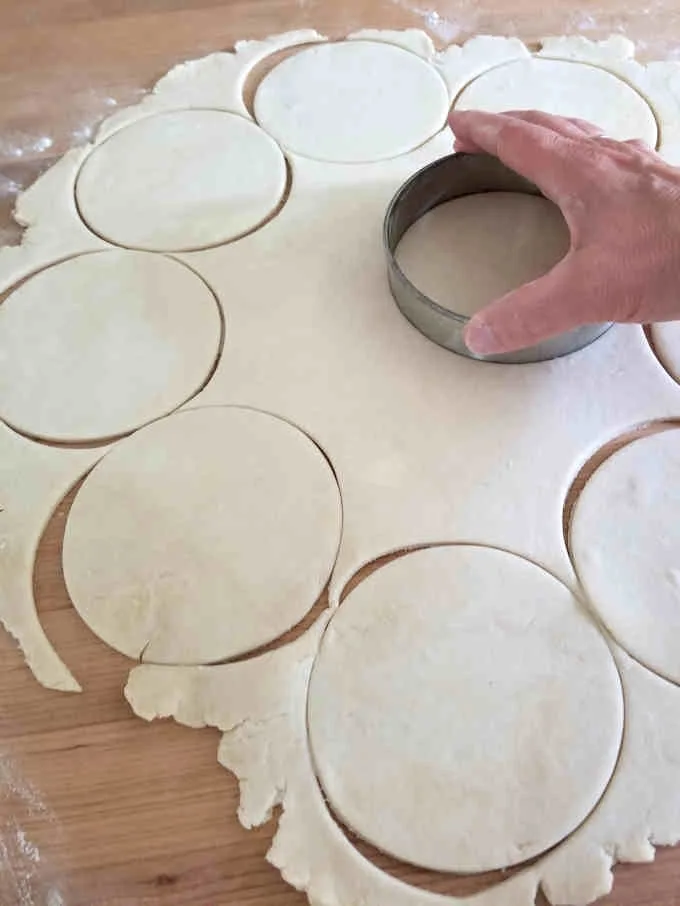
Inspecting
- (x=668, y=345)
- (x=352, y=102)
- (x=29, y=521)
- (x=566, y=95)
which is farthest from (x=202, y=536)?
(x=566, y=95)

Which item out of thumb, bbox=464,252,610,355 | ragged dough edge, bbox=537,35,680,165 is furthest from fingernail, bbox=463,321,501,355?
ragged dough edge, bbox=537,35,680,165

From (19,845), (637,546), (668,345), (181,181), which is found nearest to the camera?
(19,845)

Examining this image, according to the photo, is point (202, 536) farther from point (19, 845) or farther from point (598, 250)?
point (598, 250)

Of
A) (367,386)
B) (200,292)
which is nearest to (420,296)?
(367,386)

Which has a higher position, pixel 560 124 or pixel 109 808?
pixel 560 124

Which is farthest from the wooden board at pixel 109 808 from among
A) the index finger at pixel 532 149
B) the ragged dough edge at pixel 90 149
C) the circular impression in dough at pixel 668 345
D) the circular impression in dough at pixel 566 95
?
the circular impression in dough at pixel 566 95

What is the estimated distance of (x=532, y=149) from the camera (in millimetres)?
890

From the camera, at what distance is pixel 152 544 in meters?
Result: 0.84

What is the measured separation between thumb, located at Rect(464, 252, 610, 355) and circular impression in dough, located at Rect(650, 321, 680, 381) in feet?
0.55

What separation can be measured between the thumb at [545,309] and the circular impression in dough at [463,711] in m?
0.21

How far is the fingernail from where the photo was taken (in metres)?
0.82

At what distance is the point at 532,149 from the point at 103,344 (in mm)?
513

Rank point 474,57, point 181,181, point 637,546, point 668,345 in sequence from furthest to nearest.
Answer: point 474,57
point 181,181
point 668,345
point 637,546

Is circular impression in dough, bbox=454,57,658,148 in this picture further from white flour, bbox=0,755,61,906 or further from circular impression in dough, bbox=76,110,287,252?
white flour, bbox=0,755,61,906
